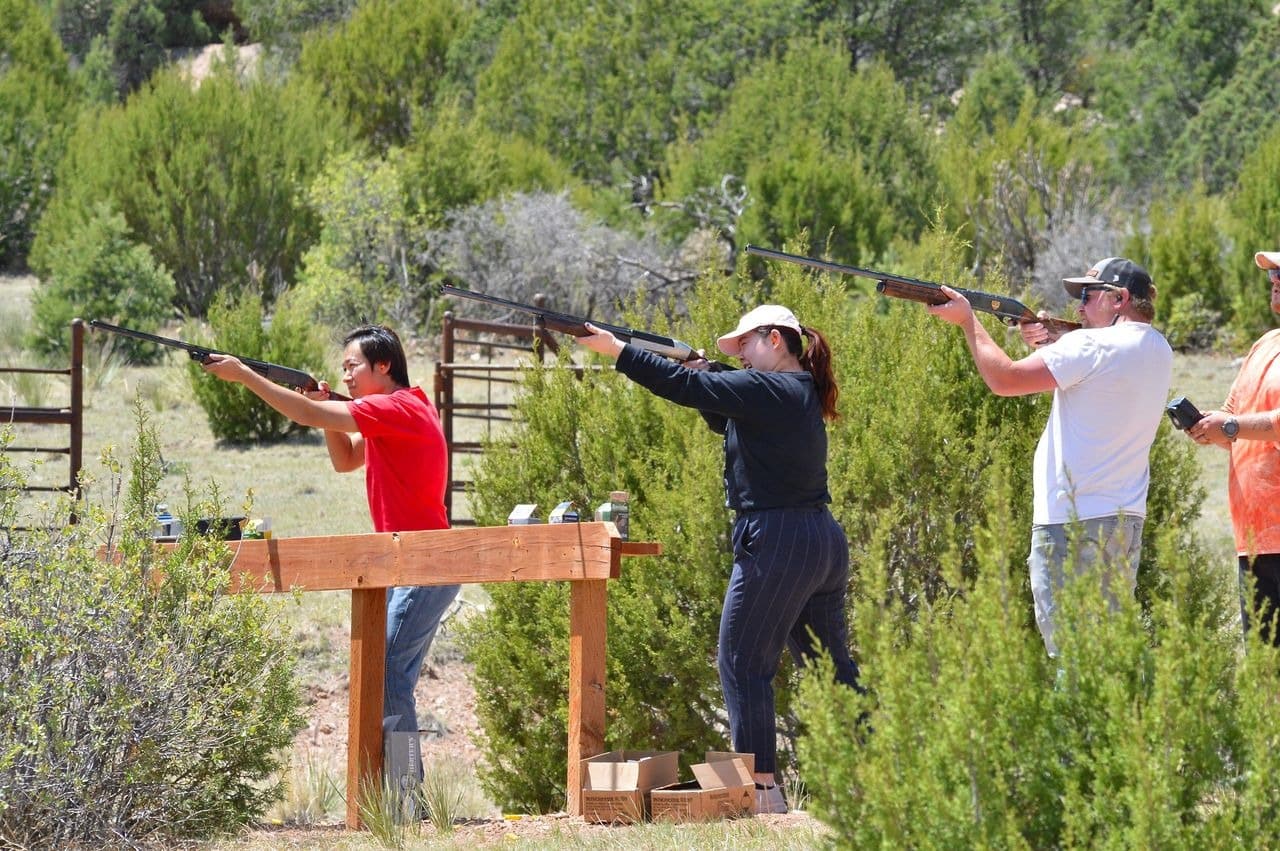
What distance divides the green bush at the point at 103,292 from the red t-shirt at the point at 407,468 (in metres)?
15.8

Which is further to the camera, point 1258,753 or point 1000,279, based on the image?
point 1000,279

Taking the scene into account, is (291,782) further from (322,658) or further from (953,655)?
(953,655)

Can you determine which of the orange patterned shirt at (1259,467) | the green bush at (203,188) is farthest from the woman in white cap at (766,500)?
the green bush at (203,188)

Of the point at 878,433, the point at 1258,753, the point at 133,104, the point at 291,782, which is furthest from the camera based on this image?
the point at 133,104

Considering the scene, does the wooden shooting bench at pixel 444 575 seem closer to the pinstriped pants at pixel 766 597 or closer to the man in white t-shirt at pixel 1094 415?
the pinstriped pants at pixel 766 597

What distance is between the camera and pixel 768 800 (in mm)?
4969

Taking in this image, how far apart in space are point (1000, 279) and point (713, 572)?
1743 mm

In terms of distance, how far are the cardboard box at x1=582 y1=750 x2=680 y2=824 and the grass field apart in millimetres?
3320

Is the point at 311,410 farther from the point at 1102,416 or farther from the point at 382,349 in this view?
the point at 1102,416

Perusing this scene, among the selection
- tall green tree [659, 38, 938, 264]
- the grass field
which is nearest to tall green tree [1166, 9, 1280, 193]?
tall green tree [659, 38, 938, 264]

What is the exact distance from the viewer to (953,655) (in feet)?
10.8

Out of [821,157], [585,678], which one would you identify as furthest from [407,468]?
[821,157]

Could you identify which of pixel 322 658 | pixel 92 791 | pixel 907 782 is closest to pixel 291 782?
pixel 92 791

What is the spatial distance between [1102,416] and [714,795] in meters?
1.58
